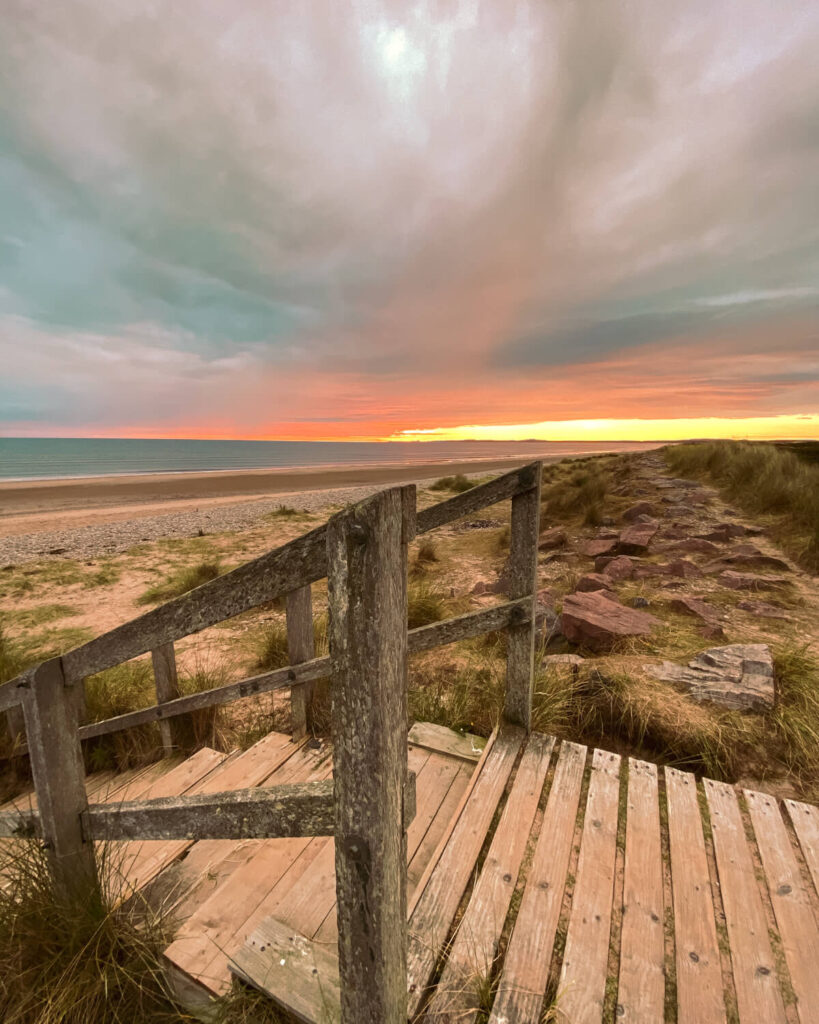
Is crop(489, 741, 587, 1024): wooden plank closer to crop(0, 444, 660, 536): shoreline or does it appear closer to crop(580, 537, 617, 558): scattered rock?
crop(580, 537, 617, 558): scattered rock

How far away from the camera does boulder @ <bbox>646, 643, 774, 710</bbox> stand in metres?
3.77

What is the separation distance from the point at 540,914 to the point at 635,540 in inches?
301

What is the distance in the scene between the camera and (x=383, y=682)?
3.59 ft

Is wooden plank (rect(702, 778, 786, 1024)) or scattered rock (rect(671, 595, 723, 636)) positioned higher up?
wooden plank (rect(702, 778, 786, 1024))

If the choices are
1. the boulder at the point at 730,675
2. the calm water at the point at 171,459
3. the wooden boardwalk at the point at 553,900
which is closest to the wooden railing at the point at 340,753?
the wooden boardwalk at the point at 553,900

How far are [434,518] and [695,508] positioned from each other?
37.3 ft

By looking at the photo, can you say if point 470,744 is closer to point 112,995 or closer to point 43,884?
point 112,995

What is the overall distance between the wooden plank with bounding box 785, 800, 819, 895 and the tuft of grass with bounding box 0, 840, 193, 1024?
9.38 feet

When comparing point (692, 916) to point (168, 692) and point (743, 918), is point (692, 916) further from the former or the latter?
point (168, 692)

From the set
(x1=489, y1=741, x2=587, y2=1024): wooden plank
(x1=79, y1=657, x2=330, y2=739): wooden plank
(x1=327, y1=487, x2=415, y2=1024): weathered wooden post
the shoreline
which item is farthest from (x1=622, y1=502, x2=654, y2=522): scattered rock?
the shoreline

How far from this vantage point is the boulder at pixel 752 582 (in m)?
6.57

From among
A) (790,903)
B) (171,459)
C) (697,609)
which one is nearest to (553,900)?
(790,903)

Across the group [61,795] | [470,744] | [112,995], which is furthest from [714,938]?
[61,795]

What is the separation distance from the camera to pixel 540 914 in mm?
2037
